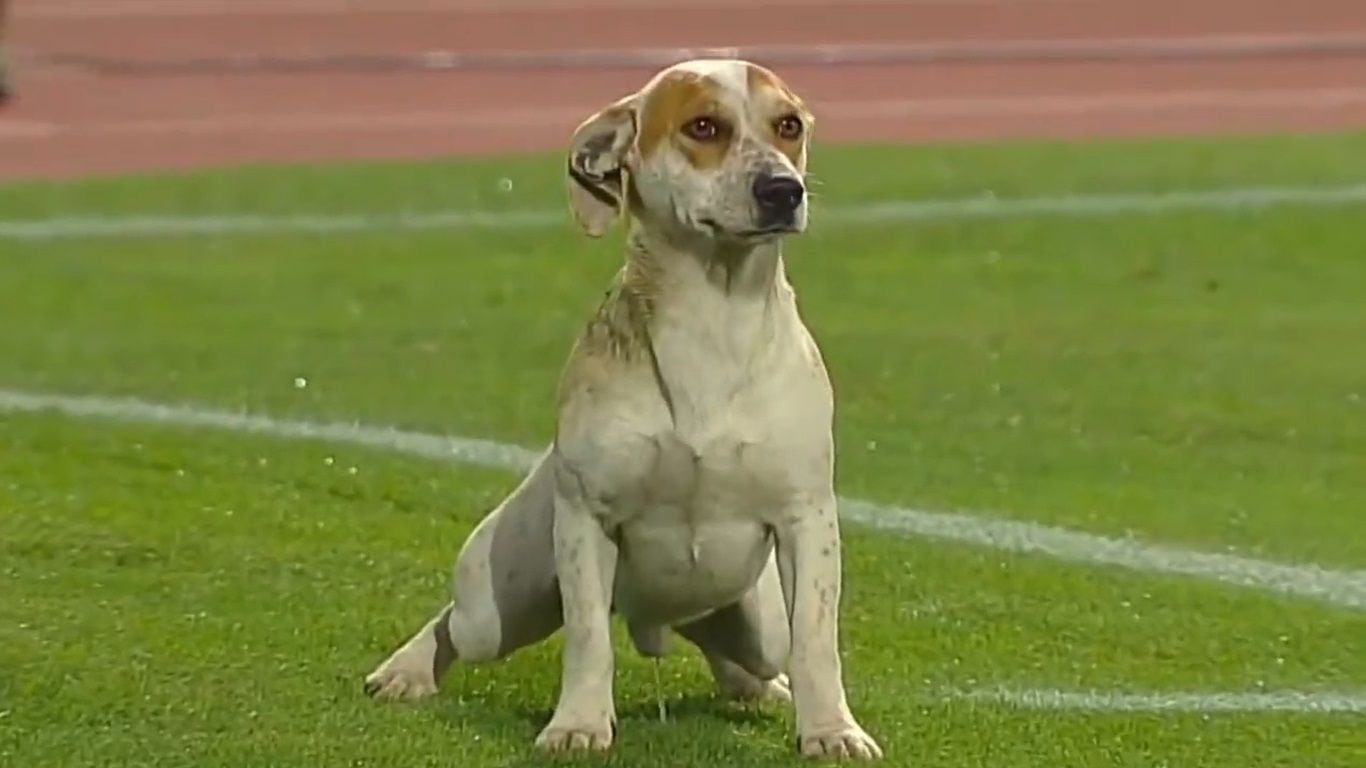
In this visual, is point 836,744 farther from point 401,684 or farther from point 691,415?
point 401,684

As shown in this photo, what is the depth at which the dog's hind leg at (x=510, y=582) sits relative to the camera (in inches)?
221

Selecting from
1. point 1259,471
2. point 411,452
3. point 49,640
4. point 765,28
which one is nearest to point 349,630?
point 49,640

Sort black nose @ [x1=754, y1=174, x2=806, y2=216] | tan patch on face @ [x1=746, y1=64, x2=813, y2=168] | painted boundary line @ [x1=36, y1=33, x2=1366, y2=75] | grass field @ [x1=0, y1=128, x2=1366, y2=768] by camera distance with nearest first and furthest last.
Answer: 1. black nose @ [x1=754, y1=174, x2=806, y2=216]
2. tan patch on face @ [x1=746, y1=64, x2=813, y2=168]
3. grass field @ [x1=0, y1=128, x2=1366, y2=768]
4. painted boundary line @ [x1=36, y1=33, x2=1366, y2=75]

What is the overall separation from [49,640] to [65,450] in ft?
7.43

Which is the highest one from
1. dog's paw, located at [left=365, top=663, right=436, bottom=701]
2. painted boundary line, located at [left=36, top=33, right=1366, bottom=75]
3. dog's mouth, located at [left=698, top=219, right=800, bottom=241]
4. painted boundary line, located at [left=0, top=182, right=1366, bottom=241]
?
dog's mouth, located at [left=698, top=219, right=800, bottom=241]

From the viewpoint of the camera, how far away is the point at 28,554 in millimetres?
7156

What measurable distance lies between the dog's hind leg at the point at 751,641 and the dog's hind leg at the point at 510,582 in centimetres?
29

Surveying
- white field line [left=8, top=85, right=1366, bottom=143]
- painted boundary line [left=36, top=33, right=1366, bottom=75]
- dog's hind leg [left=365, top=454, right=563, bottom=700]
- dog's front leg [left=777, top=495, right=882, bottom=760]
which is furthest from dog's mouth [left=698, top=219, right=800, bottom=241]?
painted boundary line [left=36, top=33, right=1366, bottom=75]

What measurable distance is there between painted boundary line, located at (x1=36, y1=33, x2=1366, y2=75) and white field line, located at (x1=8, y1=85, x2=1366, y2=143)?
2.60 m

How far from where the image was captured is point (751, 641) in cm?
570

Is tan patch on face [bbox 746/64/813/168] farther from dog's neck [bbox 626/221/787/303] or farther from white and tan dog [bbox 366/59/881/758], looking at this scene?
dog's neck [bbox 626/221/787/303]

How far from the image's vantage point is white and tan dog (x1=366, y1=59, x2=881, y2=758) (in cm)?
520

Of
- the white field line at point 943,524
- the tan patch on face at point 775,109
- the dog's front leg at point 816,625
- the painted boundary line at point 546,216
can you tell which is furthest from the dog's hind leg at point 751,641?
the painted boundary line at point 546,216

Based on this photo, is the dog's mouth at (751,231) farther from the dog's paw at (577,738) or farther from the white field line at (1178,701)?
the white field line at (1178,701)
